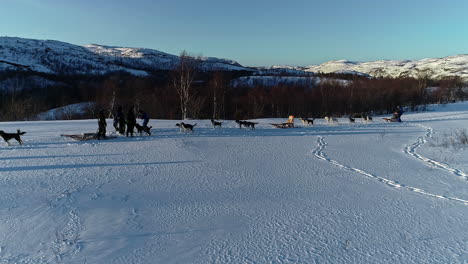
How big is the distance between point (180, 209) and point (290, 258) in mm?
2388

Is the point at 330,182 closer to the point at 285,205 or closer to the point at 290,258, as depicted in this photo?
the point at 285,205

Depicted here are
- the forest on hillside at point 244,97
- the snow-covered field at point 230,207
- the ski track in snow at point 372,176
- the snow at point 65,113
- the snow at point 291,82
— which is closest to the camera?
the snow-covered field at point 230,207

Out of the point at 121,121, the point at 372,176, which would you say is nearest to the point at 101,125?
the point at 121,121

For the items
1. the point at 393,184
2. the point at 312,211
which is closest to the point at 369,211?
the point at 312,211

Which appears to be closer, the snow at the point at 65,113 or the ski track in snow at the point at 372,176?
the ski track in snow at the point at 372,176

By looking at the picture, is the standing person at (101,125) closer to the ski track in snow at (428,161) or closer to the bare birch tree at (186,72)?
the ski track in snow at (428,161)

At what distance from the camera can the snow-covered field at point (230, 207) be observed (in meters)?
3.74

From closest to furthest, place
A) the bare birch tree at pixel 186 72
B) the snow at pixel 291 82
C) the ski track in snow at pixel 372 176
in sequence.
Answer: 1. the ski track in snow at pixel 372 176
2. the bare birch tree at pixel 186 72
3. the snow at pixel 291 82

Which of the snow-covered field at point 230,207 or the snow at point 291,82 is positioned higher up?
the snow at point 291,82

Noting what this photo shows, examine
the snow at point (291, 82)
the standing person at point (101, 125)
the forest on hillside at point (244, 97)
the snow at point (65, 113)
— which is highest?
the snow at point (291, 82)

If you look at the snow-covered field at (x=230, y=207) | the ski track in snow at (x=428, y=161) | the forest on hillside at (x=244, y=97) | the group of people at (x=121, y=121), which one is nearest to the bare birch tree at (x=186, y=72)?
the forest on hillside at (x=244, y=97)

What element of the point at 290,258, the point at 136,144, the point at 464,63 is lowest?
the point at 290,258

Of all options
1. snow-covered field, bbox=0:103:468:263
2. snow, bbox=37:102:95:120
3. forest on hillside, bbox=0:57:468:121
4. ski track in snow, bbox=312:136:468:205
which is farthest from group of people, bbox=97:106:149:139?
snow, bbox=37:102:95:120

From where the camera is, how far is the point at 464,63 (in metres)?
175
